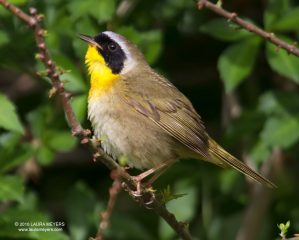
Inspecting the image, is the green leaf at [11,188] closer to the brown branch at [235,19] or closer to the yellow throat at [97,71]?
the yellow throat at [97,71]

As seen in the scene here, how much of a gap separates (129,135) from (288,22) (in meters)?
1.07

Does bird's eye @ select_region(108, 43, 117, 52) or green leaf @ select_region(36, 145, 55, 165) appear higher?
bird's eye @ select_region(108, 43, 117, 52)

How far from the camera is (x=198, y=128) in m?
3.89

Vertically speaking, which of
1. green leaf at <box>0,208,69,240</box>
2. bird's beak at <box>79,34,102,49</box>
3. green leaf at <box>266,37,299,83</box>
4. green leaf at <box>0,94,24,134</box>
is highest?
bird's beak at <box>79,34,102,49</box>

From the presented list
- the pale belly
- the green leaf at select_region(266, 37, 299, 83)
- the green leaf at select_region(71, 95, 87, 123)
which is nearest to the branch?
the pale belly

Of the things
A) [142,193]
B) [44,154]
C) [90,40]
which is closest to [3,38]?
[90,40]

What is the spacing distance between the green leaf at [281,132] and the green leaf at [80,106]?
3.23 ft

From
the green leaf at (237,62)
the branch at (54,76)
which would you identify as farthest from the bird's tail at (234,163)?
the branch at (54,76)

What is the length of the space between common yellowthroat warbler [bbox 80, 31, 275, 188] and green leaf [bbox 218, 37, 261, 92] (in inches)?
10.0

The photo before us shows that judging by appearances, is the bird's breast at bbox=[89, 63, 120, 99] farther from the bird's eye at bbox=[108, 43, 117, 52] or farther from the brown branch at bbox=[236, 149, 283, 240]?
the brown branch at bbox=[236, 149, 283, 240]

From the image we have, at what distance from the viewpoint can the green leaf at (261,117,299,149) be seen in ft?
13.3

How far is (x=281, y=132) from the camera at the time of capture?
162 inches

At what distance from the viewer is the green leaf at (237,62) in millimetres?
4004

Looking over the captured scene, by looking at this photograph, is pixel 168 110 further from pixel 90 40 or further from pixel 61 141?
pixel 61 141
